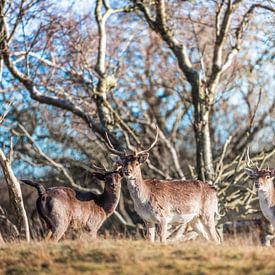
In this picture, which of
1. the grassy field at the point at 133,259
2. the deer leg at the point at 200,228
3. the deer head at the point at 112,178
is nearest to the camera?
the grassy field at the point at 133,259

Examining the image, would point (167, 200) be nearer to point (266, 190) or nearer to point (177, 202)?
point (177, 202)

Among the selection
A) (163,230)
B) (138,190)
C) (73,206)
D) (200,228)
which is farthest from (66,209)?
(200,228)

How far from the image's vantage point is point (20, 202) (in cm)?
1507

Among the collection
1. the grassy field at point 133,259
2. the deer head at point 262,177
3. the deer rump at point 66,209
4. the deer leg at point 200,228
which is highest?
the deer head at point 262,177

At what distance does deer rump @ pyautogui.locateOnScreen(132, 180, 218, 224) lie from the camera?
13.1m

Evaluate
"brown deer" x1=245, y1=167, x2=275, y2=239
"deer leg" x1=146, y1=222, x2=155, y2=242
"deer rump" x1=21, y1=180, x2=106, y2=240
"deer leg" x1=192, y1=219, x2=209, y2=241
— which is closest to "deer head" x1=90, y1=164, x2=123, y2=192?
"deer rump" x1=21, y1=180, x2=106, y2=240

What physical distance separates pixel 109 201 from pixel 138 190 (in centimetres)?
108

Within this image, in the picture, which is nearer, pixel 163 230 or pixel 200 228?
pixel 163 230

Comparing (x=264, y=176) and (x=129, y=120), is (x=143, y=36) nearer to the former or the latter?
(x=129, y=120)

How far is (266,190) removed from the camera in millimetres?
14195

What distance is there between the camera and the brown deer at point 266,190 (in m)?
14.0

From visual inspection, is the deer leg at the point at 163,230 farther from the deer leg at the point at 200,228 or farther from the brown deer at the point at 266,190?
the brown deer at the point at 266,190

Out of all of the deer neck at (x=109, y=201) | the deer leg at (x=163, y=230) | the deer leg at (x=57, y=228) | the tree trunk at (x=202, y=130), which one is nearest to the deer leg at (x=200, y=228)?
the deer leg at (x=163, y=230)

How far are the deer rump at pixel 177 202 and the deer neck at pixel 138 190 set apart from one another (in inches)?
0.7
